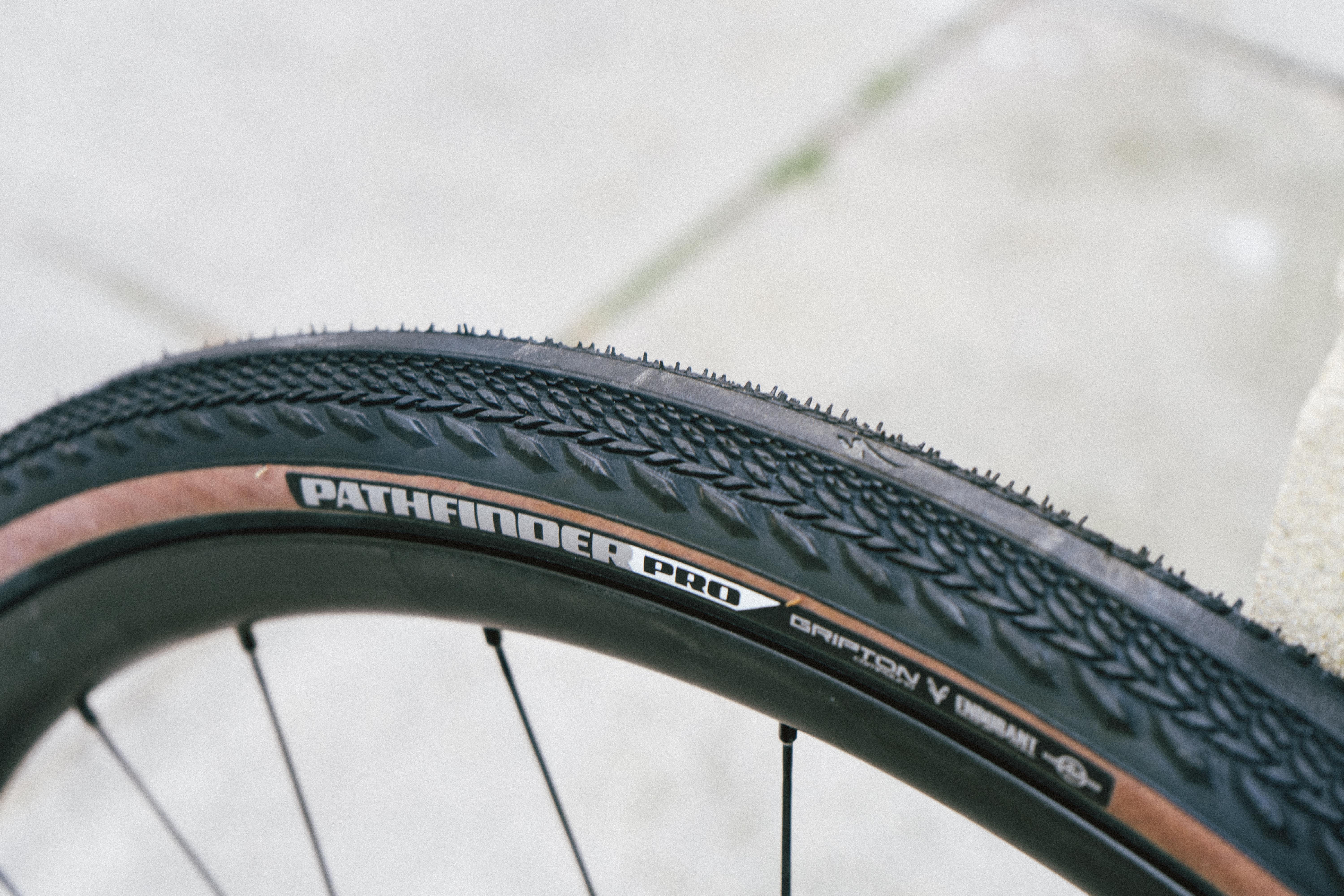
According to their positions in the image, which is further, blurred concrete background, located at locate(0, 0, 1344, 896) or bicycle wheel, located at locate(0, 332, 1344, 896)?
blurred concrete background, located at locate(0, 0, 1344, 896)

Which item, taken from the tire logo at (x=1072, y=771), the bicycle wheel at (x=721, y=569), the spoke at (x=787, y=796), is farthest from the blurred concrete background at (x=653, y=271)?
the tire logo at (x=1072, y=771)

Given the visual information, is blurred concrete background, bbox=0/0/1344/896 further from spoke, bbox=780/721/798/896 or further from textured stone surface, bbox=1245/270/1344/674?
textured stone surface, bbox=1245/270/1344/674

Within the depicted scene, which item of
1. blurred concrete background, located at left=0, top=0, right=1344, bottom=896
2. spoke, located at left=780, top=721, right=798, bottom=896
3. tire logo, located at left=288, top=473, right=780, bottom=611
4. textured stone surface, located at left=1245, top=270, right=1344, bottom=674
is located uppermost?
blurred concrete background, located at left=0, top=0, right=1344, bottom=896

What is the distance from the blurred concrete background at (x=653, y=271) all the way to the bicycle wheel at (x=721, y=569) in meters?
0.80

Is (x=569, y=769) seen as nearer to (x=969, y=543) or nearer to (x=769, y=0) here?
(x=969, y=543)

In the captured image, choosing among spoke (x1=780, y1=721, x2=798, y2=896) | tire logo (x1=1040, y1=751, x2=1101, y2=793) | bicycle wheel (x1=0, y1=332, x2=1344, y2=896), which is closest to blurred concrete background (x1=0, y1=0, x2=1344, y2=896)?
spoke (x1=780, y1=721, x2=798, y2=896)

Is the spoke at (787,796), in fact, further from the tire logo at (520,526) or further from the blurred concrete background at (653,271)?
the blurred concrete background at (653,271)

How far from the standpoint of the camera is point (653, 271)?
2.25 m

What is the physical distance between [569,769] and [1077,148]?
62.5 inches

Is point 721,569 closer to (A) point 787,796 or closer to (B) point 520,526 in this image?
(B) point 520,526

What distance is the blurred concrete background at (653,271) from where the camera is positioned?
61.9 inches

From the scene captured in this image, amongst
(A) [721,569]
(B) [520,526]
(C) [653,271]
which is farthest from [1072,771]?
(C) [653,271]

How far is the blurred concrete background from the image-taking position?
1.57 m

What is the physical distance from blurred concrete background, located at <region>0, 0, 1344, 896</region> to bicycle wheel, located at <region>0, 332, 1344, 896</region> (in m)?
0.80
